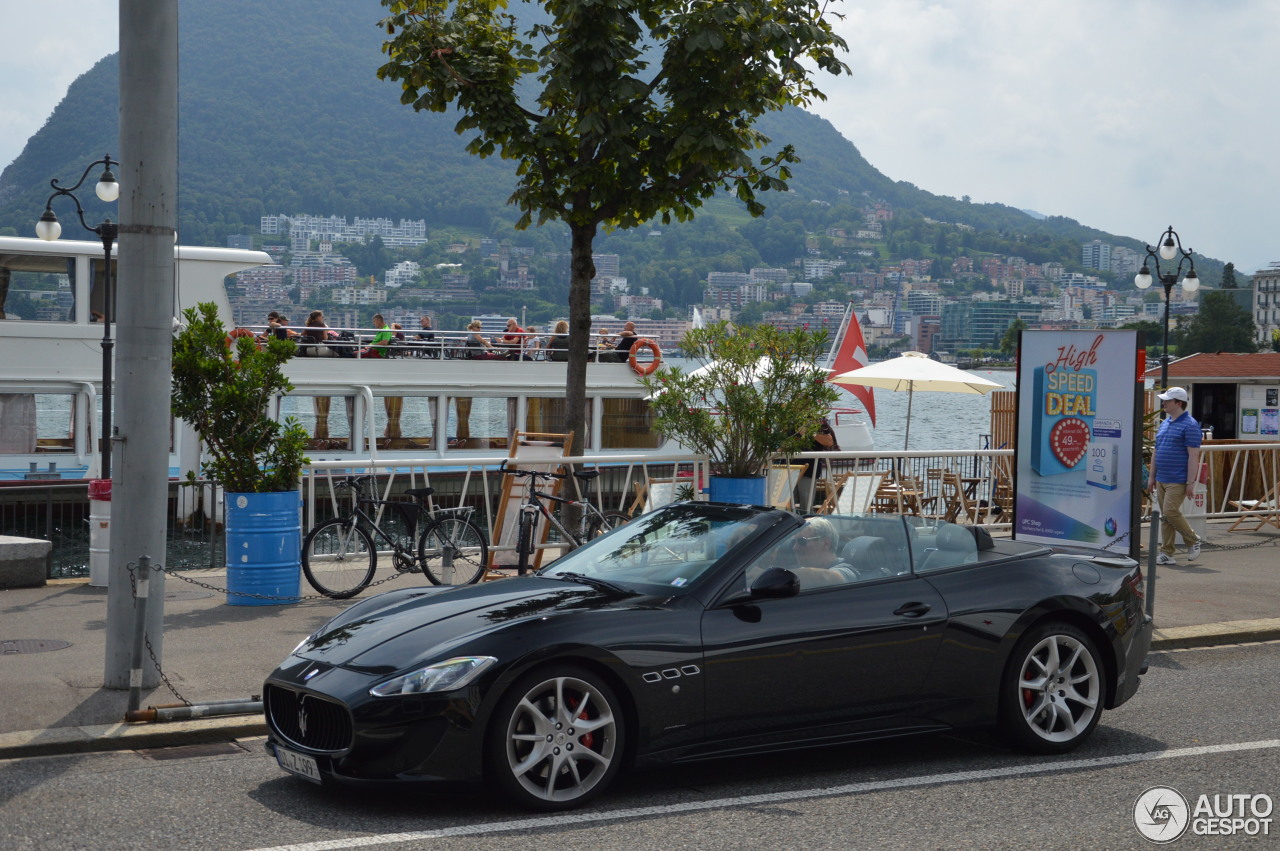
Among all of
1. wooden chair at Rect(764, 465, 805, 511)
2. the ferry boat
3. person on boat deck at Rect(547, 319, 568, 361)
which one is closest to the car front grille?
wooden chair at Rect(764, 465, 805, 511)

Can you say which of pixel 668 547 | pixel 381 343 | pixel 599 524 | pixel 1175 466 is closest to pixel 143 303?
pixel 668 547

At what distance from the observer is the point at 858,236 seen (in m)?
170

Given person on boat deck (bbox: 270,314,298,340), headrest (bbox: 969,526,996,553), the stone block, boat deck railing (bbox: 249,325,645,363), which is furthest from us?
boat deck railing (bbox: 249,325,645,363)

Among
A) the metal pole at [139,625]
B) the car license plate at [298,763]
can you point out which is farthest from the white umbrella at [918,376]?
the car license plate at [298,763]

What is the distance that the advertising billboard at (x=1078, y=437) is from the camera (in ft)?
33.1

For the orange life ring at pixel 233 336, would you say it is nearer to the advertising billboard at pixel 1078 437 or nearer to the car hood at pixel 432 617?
the car hood at pixel 432 617

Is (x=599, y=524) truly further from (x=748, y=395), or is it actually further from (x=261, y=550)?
(x=261, y=550)

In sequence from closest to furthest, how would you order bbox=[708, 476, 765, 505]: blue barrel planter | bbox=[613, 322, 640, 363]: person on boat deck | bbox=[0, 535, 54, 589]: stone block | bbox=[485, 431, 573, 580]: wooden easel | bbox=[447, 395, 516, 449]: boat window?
bbox=[0, 535, 54, 589]: stone block < bbox=[485, 431, 573, 580]: wooden easel < bbox=[708, 476, 765, 505]: blue barrel planter < bbox=[447, 395, 516, 449]: boat window < bbox=[613, 322, 640, 363]: person on boat deck

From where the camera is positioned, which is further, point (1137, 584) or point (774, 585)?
point (1137, 584)

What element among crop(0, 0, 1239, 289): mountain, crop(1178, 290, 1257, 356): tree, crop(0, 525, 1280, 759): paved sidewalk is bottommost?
crop(0, 525, 1280, 759): paved sidewalk

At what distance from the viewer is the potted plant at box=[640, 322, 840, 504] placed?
1219 centimetres

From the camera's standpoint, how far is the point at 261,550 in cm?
1066

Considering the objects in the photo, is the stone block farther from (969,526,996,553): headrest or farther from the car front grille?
(969,526,996,553): headrest

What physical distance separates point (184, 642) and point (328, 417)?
18.3m
